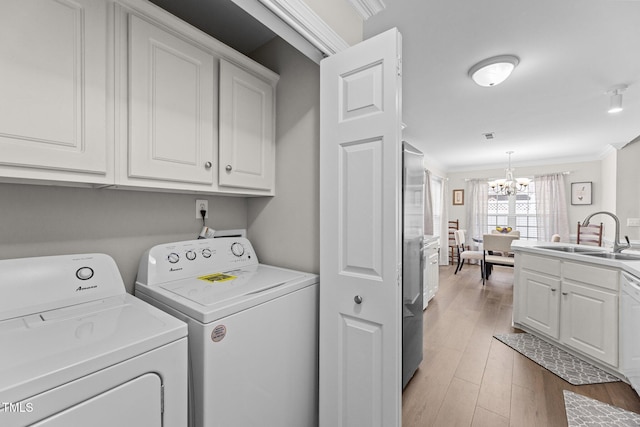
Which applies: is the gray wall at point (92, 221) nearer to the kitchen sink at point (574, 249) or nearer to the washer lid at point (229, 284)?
the washer lid at point (229, 284)

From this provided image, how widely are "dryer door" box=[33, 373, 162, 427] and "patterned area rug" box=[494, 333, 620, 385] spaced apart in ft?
8.90

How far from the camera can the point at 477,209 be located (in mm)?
6688

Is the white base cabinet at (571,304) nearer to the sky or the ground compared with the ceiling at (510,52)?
nearer to the ground

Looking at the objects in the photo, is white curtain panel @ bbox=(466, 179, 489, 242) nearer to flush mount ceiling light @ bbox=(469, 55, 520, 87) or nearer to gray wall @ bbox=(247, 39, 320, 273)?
flush mount ceiling light @ bbox=(469, 55, 520, 87)

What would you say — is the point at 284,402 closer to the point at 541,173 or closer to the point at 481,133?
the point at 481,133

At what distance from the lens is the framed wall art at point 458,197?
6.95 m

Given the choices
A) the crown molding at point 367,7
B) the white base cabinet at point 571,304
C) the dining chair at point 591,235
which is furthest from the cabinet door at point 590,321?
the dining chair at point 591,235

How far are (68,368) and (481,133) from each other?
4.89 m

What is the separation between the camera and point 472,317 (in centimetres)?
322

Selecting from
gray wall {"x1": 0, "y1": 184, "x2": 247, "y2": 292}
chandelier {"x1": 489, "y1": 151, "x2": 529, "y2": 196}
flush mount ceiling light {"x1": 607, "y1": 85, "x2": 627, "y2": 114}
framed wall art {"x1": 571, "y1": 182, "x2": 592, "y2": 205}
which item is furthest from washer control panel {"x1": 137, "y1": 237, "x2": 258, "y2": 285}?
framed wall art {"x1": 571, "y1": 182, "x2": 592, "y2": 205}

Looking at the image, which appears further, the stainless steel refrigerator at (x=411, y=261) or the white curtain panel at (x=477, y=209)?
the white curtain panel at (x=477, y=209)

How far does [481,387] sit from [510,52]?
249 centimetres

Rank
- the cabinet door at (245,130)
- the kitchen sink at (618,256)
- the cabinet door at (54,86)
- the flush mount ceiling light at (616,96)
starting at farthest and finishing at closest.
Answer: the flush mount ceiling light at (616,96) < the kitchen sink at (618,256) < the cabinet door at (245,130) < the cabinet door at (54,86)

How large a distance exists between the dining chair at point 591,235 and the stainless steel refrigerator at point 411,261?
14.2 feet
